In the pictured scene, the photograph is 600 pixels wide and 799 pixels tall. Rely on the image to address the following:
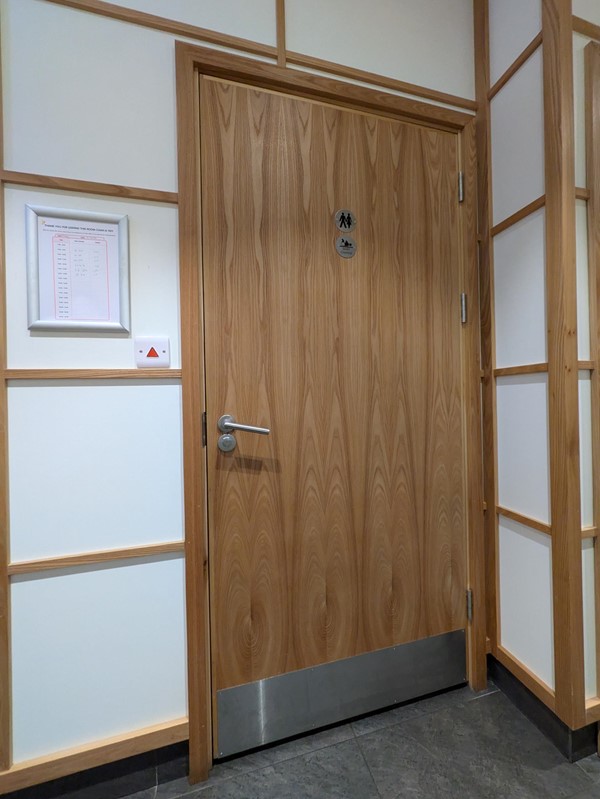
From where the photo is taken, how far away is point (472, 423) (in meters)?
1.46

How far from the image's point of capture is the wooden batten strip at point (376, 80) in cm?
125

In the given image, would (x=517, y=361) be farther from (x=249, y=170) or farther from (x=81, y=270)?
(x=81, y=270)

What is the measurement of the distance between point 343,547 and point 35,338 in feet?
3.74

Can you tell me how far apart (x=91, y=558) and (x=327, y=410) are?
827 millimetres

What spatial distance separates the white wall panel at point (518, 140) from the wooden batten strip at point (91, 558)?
1.61 meters

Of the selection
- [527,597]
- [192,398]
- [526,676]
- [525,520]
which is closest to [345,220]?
[192,398]

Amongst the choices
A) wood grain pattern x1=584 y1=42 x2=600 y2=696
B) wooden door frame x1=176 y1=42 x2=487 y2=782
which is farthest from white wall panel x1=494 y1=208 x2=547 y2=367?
wooden door frame x1=176 y1=42 x2=487 y2=782

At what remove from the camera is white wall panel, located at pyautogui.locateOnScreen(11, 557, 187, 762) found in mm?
1023

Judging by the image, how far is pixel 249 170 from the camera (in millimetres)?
1221

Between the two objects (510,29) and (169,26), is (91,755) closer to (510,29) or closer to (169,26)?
(169,26)

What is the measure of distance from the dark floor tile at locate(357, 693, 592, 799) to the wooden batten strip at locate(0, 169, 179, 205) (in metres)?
1.82

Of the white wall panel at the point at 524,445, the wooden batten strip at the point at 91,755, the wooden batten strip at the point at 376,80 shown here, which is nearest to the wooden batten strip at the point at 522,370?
the white wall panel at the point at 524,445

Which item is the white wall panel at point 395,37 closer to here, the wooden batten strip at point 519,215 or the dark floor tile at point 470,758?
the wooden batten strip at point 519,215

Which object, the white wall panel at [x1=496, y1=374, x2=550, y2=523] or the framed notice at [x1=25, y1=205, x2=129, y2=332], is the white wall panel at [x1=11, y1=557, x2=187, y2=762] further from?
the white wall panel at [x1=496, y1=374, x2=550, y2=523]
